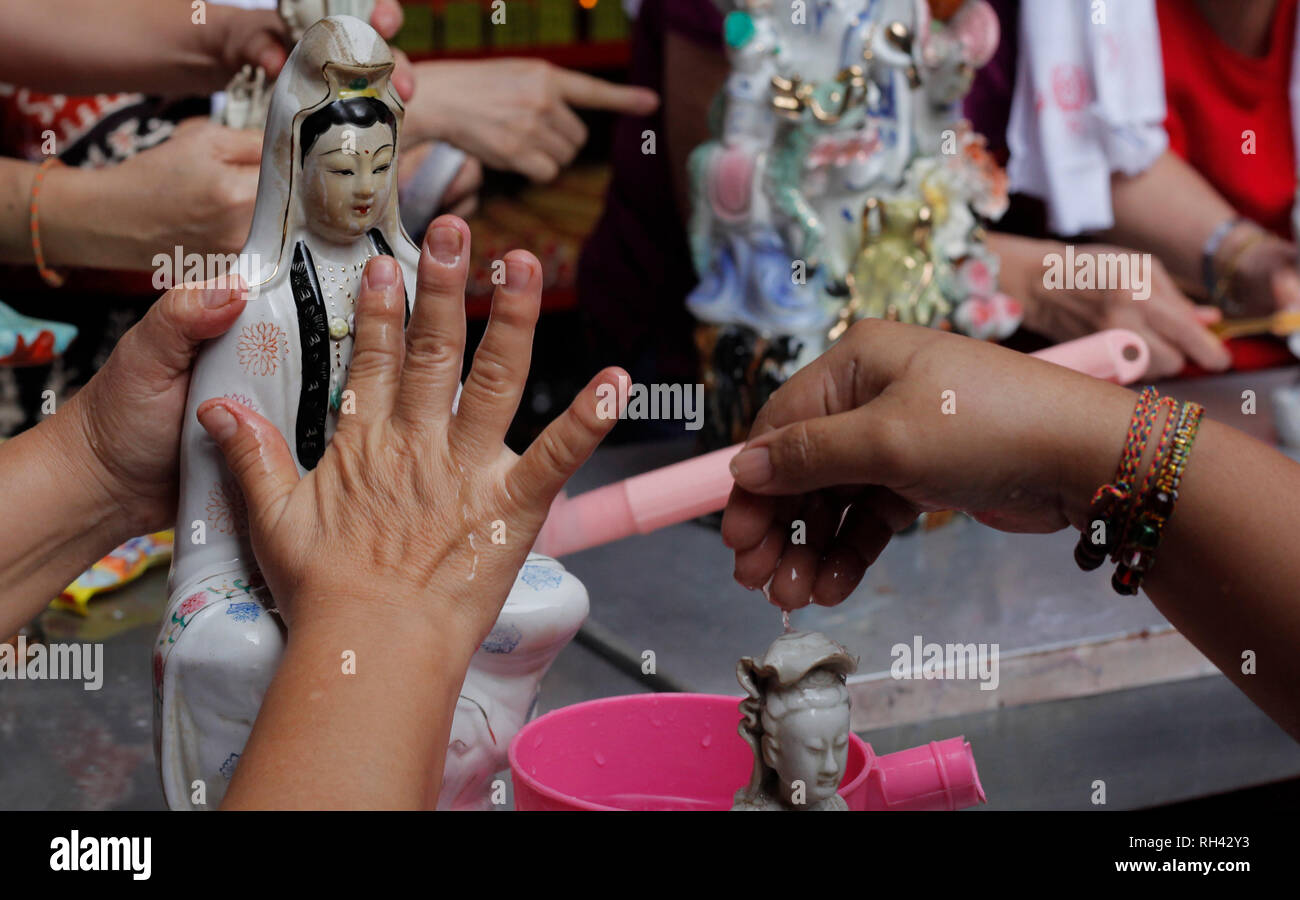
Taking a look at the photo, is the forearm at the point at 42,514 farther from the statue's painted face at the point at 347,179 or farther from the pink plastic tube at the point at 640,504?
the pink plastic tube at the point at 640,504

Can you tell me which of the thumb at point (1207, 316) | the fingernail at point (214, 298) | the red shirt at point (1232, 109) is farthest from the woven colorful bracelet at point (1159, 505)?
the red shirt at point (1232, 109)

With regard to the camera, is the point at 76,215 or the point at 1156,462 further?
the point at 76,215

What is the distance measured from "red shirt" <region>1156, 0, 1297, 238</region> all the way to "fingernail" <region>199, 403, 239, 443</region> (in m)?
1.72

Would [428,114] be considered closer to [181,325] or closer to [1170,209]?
[181,325]

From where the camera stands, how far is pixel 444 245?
73 cm

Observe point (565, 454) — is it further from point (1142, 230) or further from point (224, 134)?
point (1142, 230)

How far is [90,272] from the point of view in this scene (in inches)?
59.6

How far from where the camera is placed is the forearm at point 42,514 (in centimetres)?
82

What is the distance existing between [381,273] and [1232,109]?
1731 mm

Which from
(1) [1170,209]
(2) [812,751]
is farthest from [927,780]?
(1) [1170,209]

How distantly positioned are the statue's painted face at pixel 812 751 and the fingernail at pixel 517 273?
0.28m

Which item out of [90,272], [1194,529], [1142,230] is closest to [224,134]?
[90,272]

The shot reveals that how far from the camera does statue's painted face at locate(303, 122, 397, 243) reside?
812 mm

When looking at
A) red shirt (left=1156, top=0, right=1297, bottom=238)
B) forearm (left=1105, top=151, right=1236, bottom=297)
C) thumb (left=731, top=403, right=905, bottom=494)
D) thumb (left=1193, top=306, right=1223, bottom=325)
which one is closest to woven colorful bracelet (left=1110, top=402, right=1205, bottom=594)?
thumb (left=731, top=403, right=905, bottom=494)
